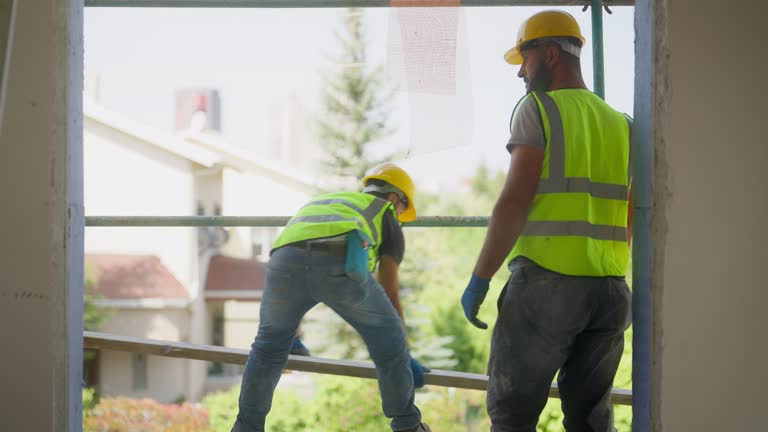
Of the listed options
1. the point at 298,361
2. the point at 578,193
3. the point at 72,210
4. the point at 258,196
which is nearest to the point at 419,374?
the point at 298,361

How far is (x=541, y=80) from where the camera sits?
99.5 inches

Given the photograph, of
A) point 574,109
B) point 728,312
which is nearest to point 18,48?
point 574,109

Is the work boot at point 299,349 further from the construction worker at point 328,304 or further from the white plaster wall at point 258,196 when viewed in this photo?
the white plaster wall at point 258,196

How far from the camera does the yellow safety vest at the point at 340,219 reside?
3.28 metres

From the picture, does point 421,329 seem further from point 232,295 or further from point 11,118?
point 11,118

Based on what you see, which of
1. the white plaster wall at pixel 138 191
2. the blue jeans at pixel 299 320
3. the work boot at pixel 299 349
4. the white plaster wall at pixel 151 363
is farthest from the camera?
the white plaster wall at pixel 138 191

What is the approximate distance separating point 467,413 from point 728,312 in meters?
20.2

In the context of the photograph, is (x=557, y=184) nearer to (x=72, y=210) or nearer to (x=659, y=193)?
(x=659, y=193)

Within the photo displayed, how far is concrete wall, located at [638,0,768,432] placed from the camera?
7.21 feet

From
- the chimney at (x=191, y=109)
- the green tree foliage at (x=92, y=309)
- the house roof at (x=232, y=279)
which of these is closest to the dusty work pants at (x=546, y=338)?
the green tree foliage at (x=92, y=309)

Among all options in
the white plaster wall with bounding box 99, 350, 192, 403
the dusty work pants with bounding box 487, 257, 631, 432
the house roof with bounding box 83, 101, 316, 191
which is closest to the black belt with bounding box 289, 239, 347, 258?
the dusty work pants with bounding box 487, 257, 631, 432

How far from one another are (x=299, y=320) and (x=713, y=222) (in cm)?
160

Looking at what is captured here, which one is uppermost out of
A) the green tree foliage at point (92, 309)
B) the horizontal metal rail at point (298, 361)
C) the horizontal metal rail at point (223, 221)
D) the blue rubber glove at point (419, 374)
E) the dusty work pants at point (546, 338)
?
the horizontal metal rail at point (223, 221)

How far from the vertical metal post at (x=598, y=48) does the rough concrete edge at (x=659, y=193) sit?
0.84 meters
